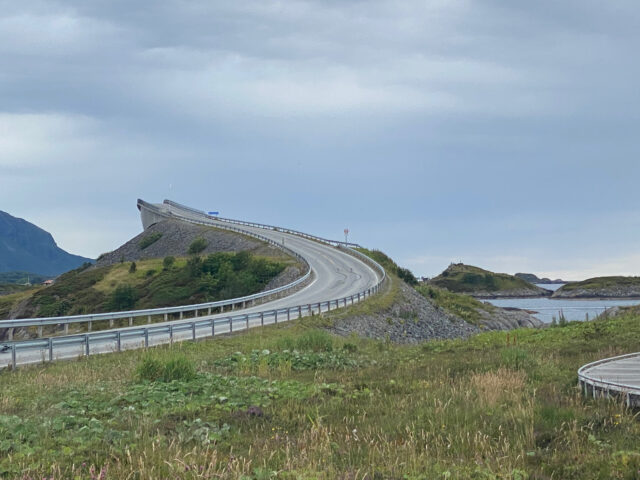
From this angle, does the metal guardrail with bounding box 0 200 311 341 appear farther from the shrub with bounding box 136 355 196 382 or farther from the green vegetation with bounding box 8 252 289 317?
the shrub with bounding box 136 355 196 382

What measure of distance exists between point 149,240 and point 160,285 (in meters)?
45.2

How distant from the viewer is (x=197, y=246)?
9250 cm

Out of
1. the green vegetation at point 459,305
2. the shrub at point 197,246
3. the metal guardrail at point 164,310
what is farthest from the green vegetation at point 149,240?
the green vegetation at point 459,305

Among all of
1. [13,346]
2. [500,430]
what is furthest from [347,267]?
[500,430]

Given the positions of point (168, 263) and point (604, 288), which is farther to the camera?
point (604, 288)

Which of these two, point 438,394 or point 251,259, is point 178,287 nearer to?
point 251,259

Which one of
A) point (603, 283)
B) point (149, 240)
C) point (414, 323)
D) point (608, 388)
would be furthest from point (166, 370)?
point (603, 283)

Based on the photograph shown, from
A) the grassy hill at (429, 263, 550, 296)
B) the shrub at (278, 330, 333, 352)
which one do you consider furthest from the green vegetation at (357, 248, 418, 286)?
the grassy hill at (429, 263, 550, 296)

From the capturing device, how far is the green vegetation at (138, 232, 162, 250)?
111 meters

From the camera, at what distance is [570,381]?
46.0 feet

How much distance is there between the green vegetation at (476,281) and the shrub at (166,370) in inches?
6542

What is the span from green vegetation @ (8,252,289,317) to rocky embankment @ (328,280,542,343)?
15.8 m

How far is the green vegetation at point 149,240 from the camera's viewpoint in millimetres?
110938

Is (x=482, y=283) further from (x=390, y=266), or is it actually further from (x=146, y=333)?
(x=146, y=333)
